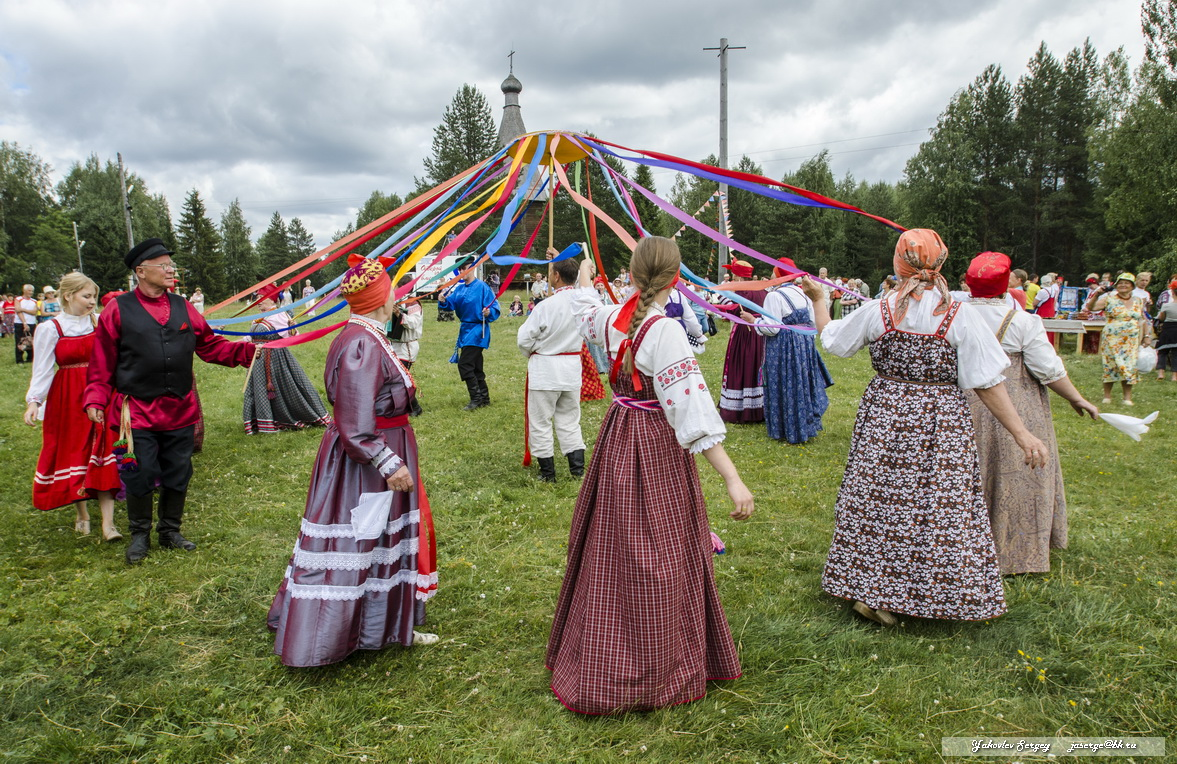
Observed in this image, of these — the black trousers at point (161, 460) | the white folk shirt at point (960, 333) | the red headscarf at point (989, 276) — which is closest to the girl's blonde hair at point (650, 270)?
the white folk shirt at point (960, 333)

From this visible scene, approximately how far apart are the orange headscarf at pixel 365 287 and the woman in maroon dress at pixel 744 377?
5091mm

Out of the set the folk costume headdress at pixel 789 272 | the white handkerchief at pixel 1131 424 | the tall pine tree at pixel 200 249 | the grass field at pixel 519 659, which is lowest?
the grass field at pixel 519 659

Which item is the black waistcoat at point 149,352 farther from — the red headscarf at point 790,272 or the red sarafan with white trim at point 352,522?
the red headscarf at point 790,272

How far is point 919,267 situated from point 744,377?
4635mm

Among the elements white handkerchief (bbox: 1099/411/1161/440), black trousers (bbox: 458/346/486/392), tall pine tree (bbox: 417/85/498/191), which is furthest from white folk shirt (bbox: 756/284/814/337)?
tall pine tree (bbox: 417/85/498/191)

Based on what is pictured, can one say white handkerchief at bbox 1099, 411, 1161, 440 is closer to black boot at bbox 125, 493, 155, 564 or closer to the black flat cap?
the black flat cap

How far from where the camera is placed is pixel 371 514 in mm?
2854

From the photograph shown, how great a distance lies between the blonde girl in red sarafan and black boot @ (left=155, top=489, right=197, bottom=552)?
0.47 metres

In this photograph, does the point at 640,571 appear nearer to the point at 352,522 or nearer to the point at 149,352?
the point at 352,522

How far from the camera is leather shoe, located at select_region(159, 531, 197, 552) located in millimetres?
4344

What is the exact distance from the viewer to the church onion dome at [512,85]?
46688 millimetres

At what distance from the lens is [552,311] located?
18.0 ft

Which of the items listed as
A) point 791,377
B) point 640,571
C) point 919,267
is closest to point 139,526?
point 640,571

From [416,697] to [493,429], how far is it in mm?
4791
